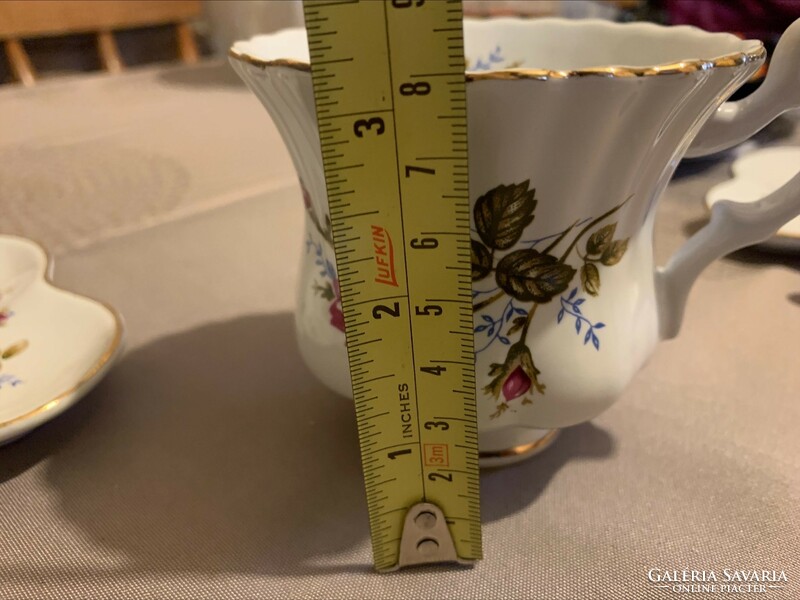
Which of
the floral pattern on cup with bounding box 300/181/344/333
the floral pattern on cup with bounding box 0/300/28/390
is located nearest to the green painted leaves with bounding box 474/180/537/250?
the floral pattern on cup with bounding box 300/181/344/333

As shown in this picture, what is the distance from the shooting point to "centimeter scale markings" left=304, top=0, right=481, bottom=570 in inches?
9.8

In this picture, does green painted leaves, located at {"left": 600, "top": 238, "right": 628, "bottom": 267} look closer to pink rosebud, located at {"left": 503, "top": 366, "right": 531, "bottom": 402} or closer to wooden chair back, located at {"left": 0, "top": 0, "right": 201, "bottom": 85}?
pink rosebud, located at {"left": 503, "top": 366, "right": 531, "bottom": 402}

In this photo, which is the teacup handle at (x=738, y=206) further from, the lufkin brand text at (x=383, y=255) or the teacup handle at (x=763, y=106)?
the lufkin brand text at (x=383, y=255)

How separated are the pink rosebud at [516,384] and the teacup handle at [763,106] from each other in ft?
0.58

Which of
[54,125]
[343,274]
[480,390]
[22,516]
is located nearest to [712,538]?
Result: [480,390]

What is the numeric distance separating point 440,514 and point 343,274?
0.49 feet

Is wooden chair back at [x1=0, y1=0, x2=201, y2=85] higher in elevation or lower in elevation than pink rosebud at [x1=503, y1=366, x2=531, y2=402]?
higher

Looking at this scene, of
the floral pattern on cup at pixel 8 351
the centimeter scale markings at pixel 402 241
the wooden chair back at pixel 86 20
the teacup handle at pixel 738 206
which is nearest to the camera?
the centimeter scale markings at pixel 402 241

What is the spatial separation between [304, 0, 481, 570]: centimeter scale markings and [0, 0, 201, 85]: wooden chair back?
167 cm

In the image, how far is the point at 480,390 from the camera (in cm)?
37

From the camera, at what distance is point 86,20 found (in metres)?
1.79

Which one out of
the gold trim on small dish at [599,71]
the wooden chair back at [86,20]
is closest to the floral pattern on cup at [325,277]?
the gold trim on small dish at [599,71]

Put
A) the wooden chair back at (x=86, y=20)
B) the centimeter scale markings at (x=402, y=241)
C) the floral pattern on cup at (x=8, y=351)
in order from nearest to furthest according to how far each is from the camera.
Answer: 1. the centimeter scale markings at (x=402, y=241)
2. the floral pattern on cup at (x=8, y=351)
3. the wooden chair back at (x=86, y=20)

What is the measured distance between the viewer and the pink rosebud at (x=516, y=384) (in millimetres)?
373
